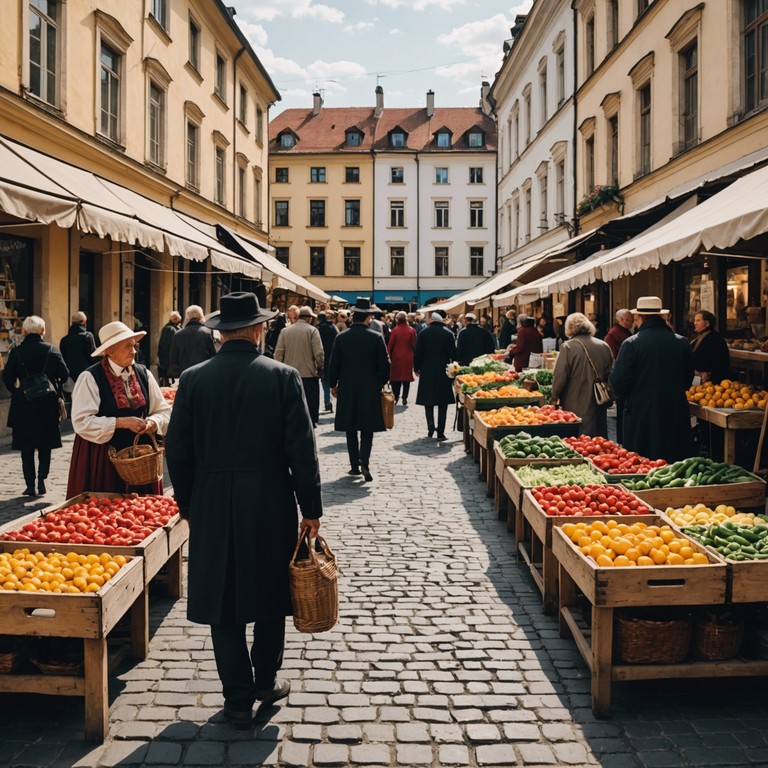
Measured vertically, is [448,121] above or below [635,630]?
above

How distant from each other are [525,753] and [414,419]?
12.8 m

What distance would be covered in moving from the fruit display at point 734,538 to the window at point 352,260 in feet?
168

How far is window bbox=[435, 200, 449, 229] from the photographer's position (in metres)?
55.2

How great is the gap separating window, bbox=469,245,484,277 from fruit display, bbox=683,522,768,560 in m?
51.2

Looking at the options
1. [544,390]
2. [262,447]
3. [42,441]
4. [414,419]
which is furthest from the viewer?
[414,419]

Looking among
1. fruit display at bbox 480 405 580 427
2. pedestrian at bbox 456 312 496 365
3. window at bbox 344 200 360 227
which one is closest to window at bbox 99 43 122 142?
pedestrian at bbox 456 312 496 365

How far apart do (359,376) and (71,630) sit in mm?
6595

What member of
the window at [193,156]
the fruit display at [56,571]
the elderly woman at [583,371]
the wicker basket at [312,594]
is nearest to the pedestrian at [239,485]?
the wicker basket at [312,594]

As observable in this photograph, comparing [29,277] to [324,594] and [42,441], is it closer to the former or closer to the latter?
[42,441]

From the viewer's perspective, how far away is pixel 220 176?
27.2m

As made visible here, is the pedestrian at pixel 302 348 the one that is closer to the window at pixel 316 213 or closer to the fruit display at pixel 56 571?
the fruit display at pixel 56 571

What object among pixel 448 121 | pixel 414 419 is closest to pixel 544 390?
pixel 414 419

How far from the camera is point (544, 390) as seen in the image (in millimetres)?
12227

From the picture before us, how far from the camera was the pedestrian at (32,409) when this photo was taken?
884cm
